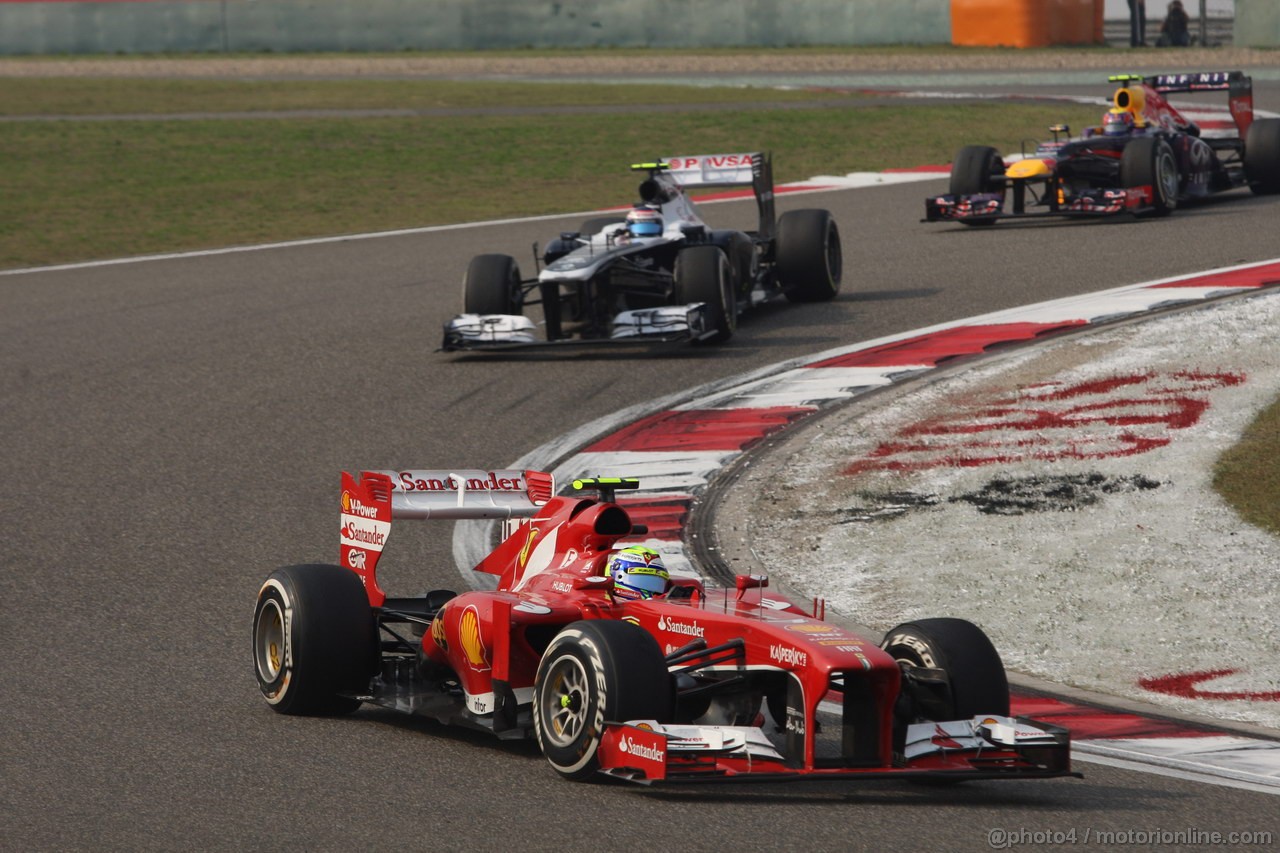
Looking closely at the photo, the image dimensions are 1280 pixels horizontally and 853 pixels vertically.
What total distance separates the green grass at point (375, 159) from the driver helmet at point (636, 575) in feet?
58.0

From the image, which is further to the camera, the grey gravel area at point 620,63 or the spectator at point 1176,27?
the spectator at point 1176,27

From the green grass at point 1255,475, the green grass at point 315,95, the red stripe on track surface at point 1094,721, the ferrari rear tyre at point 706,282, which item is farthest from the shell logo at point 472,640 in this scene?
the green grass at point 315,95

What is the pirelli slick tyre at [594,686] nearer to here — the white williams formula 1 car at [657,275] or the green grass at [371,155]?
the white williams formula 1 car at [657,275]

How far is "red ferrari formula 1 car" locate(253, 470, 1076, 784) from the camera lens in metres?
6.15

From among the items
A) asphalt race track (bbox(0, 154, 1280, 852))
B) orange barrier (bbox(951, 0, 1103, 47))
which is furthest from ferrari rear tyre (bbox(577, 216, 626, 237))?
orange barrier (bbox(951, 0, 1103, 47))

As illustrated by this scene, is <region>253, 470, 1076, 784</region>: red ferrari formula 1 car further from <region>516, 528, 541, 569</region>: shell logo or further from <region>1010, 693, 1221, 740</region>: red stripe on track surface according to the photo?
<region>1010, 693, 1221, 740</region>: red stripe on track surface

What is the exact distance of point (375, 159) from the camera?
32250 mm

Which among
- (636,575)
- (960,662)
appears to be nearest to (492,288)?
(636,575)

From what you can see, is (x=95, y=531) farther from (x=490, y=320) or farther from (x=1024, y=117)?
(x=1024, y=117)

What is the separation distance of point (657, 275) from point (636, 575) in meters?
9.54

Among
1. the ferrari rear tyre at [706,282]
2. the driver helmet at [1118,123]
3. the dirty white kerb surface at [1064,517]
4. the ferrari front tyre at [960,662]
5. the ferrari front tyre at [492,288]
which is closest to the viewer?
the ferrari front tyre at [960,662]

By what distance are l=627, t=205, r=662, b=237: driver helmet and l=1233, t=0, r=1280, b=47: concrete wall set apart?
107 feet

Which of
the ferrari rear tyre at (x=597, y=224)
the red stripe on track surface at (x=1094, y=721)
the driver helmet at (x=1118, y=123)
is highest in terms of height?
the driver helmet at (x=1118, y=123)

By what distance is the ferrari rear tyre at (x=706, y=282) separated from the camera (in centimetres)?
1594
